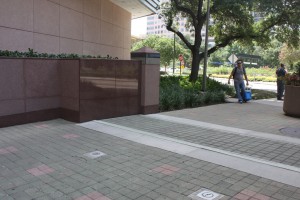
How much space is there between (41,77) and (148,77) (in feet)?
10.2

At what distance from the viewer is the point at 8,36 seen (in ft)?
31.8

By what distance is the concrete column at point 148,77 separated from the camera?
9.47 metres

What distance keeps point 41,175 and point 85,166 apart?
674 mm

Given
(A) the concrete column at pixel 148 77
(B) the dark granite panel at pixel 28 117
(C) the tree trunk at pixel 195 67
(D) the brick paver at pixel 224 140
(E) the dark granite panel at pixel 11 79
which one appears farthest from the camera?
(C) the tree trunk at pixel 195 67

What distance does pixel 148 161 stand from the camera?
16.9 feet

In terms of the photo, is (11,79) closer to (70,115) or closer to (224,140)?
(70,115)

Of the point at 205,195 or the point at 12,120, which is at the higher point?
the point at 12,120

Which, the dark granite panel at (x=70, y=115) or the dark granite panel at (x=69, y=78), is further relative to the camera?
the dark granite panel at (x=70, y=115)

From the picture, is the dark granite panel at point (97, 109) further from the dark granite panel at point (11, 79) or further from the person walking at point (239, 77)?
the person walking at point (239, 77)

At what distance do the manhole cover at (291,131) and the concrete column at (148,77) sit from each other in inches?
149

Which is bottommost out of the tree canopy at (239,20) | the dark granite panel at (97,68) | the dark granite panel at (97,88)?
the dark granite panel at (97,88)

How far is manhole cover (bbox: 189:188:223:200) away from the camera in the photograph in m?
3.83

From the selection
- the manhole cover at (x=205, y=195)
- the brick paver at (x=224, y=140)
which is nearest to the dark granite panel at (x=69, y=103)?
the brick paver at (x=224, y=140)

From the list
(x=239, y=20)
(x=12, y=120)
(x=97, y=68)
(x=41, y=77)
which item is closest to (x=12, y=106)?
(x=12, y=120)
